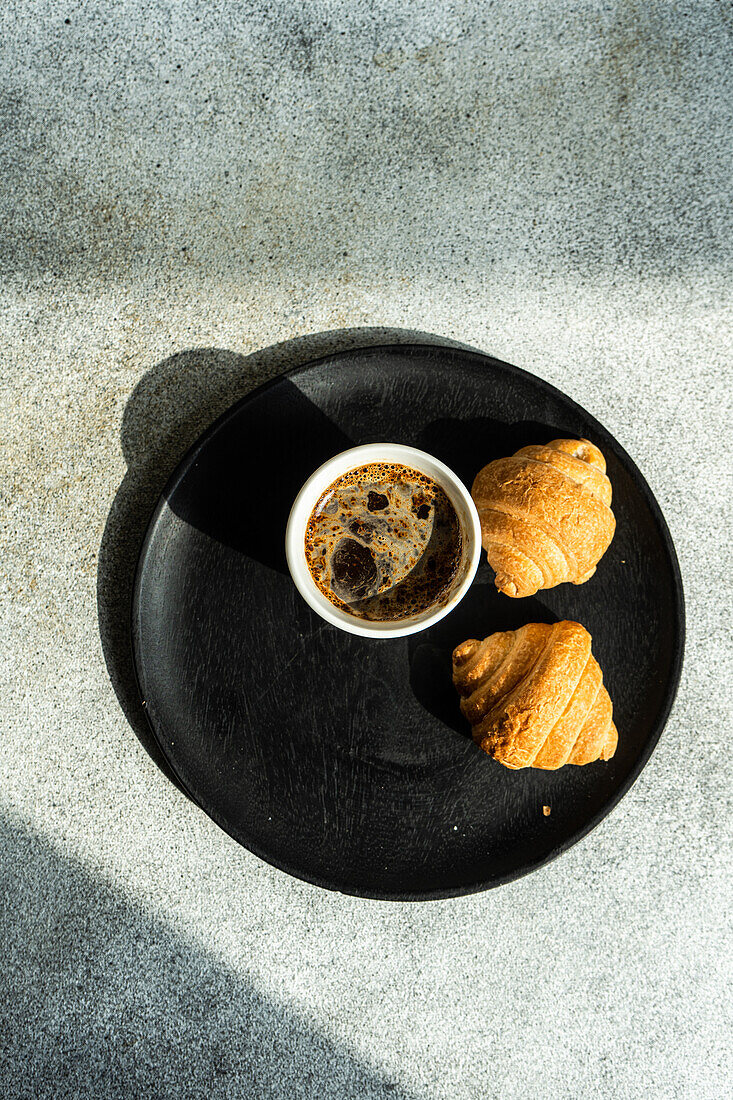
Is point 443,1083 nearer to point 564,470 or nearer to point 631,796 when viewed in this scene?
point 631,796

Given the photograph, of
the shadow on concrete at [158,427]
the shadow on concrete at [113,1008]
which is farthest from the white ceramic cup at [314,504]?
the shadow on concrete at [113,1008]

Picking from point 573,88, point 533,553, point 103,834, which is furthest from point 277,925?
point 573,88

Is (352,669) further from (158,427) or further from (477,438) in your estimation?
(158,427)

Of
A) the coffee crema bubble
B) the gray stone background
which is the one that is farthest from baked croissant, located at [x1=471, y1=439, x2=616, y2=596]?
the gray stone background

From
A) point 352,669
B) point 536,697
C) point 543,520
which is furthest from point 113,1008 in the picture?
point 543,520

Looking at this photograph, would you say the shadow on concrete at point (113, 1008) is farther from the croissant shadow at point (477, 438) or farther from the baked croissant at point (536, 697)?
the croissant shadow at point (477, 438)

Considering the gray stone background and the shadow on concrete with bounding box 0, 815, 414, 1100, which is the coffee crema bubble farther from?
the shadow on concrete with bounding box 0, 815, 414, 1100
